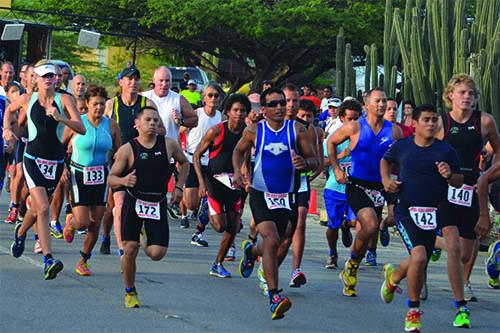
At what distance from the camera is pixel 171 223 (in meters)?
16.1

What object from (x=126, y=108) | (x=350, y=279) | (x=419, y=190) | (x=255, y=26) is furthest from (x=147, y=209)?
(x=255, y=26)

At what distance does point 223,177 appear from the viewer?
1189 centimetres

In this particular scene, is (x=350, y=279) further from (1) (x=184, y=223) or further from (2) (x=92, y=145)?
(1) (x=184, y=223)

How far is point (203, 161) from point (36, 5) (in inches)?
1086

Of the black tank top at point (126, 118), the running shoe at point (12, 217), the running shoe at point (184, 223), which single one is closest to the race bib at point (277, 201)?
the black tank top at point (126, 118)

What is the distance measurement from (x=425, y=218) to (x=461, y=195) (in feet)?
2.98

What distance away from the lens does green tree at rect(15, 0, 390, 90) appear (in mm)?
35969

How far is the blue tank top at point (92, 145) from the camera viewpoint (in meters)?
11.4


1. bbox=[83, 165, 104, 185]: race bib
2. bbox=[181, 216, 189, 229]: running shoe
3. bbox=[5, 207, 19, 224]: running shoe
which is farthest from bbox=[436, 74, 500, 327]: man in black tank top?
bbox=[5, 207, 19, 224]: running shoe

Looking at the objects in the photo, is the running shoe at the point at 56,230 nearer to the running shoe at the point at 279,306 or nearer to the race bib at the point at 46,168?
the race bib at the point at 46,168

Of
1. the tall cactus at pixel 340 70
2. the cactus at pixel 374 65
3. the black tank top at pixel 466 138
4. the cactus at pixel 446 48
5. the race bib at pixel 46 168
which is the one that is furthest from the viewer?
the tall cactus at pixel 340 70

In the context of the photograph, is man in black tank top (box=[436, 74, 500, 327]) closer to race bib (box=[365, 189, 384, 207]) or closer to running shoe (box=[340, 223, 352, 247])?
race bib (box=[365, 189, 384, 207])

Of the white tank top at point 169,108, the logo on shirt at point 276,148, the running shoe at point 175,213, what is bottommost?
the running shoe at point 175,213

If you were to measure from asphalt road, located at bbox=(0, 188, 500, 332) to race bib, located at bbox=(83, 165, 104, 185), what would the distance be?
2.73 ft
